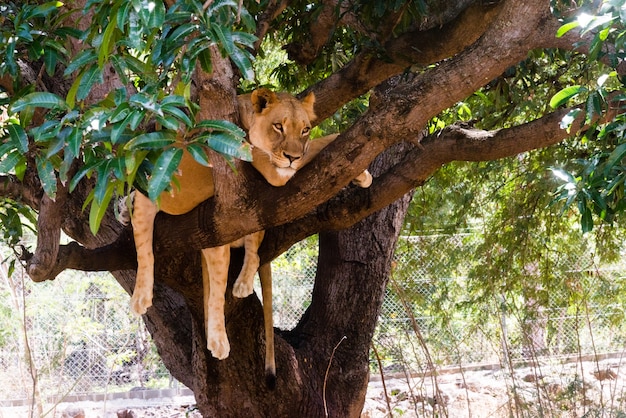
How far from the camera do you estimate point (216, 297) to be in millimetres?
3959

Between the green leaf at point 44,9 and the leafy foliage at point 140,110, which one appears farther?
the green leaf at point 44,9

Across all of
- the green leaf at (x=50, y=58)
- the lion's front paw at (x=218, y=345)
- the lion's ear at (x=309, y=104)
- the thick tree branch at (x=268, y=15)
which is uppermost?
the thick tree branch at (x=268, y=15)

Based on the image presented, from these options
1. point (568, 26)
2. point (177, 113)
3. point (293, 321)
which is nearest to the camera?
point (177, 113)

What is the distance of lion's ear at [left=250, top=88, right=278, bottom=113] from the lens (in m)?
3.56

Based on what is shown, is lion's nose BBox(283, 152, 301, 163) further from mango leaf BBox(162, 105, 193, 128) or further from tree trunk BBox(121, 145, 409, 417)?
mango leaf BBox(162, 105, 193, 128)

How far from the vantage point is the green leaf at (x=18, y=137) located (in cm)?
240

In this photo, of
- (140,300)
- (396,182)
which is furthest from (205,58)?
(140,300)

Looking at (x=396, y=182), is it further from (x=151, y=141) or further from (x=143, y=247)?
(x=151, y=141)

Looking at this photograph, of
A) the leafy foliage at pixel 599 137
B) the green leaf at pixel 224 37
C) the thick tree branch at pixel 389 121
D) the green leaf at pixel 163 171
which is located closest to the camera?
the green leaf at pixel 163 171

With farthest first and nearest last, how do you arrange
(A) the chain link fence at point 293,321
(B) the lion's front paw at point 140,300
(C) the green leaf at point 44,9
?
(A) the chain link fence at point 293,321 → (B) the lion's front paw at point 140,300 → (C) the green leaf at point 44,9

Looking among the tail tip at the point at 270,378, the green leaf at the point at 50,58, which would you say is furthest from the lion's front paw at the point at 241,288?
the green leaf at the point at 50,58

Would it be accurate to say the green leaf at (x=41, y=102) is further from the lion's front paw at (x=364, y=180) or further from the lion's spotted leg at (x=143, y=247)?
the lion's front paw at (x=364, y=180)

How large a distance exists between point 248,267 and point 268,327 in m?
0.47

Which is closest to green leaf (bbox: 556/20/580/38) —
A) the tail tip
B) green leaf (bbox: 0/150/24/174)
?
green leaf (bbox: 0/150/24/174)
